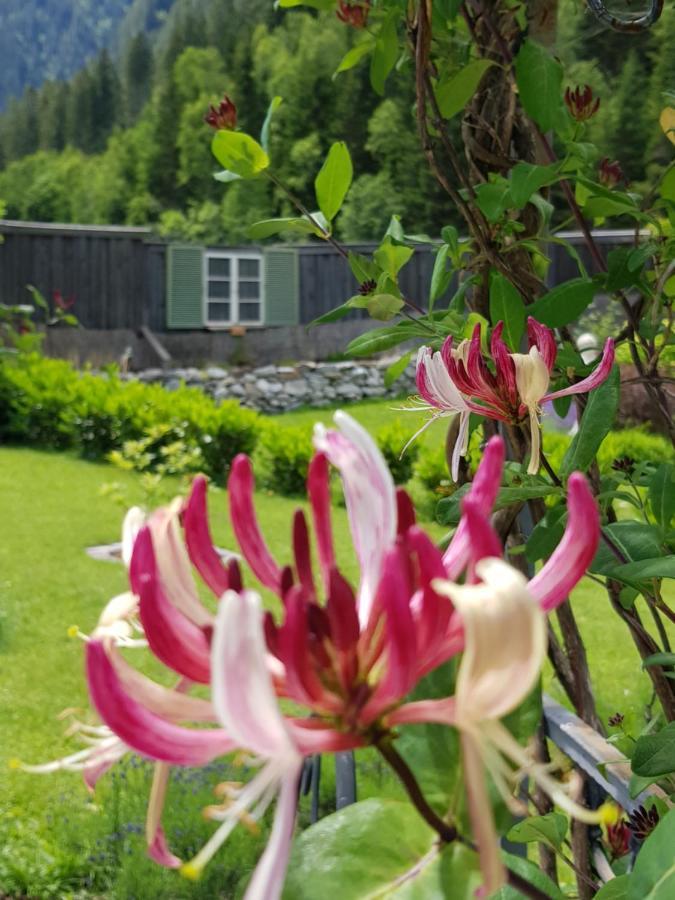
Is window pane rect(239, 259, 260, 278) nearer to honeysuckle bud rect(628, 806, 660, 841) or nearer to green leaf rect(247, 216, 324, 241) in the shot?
green leaf rect(247, 216, 324, 241)

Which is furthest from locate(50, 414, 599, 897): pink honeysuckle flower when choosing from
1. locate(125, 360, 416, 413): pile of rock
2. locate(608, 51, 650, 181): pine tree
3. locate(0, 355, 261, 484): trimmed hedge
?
locate(608, 51, 650, 181): pine tree

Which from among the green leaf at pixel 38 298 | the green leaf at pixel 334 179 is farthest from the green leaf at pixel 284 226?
the green leaf at pixel 38 298

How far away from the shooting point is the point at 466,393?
0.47 m

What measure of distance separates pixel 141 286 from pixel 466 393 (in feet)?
35.0

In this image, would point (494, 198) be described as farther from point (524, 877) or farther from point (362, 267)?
point (524, 877)

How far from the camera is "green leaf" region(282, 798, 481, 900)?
245mm

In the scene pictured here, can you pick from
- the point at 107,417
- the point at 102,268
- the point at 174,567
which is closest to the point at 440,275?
the point at 174,567

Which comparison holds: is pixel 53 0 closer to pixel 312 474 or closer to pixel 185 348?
pixel 185 348

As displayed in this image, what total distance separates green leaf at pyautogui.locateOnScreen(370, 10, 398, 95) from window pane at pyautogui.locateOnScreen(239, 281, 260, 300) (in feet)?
38.3

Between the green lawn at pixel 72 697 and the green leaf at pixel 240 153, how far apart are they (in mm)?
787

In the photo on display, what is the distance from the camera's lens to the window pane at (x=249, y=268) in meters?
12.5

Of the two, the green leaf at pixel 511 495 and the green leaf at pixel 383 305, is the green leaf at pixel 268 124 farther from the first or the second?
the green leaf at pixel 511 495

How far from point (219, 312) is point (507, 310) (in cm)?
1185

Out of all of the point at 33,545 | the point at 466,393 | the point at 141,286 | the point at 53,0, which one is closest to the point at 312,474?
the point at 466,393
